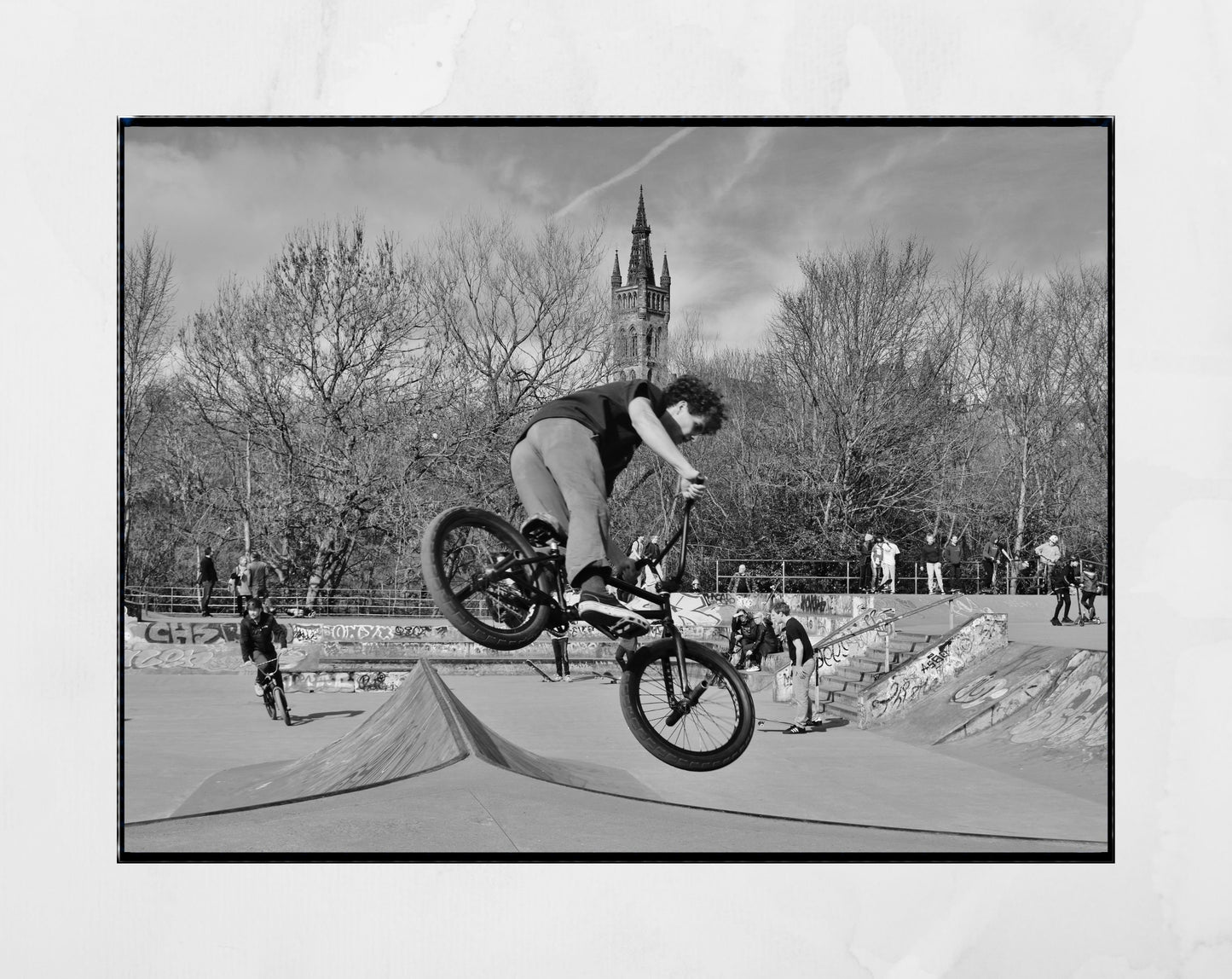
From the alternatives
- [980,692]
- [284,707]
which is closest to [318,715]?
[284,707]

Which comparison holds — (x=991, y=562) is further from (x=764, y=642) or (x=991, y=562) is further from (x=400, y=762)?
(x=400, y=762)

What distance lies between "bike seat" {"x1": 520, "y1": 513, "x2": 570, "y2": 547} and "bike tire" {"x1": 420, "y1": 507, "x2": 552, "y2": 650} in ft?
0.47

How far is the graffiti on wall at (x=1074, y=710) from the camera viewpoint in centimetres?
943

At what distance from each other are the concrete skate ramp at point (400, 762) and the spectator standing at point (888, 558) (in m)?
3.37

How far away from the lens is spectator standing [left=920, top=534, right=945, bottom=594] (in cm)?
1055

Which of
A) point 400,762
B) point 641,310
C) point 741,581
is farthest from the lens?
point 741,581

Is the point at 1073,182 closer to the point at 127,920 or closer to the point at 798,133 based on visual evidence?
the point at 798,133

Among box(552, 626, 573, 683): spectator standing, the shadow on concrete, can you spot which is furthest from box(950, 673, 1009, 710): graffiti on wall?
the shadow on concrete

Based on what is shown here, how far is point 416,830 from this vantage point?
7.48 meters

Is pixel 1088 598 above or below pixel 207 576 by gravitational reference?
below

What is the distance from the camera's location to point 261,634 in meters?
10.4

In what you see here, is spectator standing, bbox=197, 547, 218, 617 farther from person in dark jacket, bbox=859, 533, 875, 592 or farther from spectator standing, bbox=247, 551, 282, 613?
person in dark jacket, bbox=859, 533, 875, 592

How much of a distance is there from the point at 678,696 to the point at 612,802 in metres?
1.77
